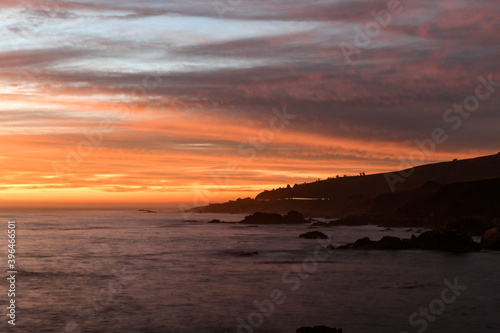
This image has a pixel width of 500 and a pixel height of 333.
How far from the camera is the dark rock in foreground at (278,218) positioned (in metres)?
157

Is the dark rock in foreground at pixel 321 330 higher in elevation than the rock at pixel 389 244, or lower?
lower

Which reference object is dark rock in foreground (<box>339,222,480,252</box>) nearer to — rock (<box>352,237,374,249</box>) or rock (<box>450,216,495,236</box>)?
Answer: rock (<box>352,237,374,249</box>)

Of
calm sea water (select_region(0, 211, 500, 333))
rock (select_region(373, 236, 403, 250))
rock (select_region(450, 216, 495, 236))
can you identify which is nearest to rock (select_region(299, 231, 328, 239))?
rock (select_region(450, 216, 495, 236))

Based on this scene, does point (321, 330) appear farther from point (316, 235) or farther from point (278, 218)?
point (278, 218)

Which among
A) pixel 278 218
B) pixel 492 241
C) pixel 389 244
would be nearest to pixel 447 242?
pixel 492 241

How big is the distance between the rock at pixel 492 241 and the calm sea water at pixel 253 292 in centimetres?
723

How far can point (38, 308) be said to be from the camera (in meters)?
30.1

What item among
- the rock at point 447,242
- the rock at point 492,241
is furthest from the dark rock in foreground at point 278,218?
the rock at point 492,241

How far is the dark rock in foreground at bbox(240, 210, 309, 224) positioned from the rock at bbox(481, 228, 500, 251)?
9578 centimetres

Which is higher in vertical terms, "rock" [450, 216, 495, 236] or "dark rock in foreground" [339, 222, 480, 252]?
"rock" [450, 216, 495, 236]

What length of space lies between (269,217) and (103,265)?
113m

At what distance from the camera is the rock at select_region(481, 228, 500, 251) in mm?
59656

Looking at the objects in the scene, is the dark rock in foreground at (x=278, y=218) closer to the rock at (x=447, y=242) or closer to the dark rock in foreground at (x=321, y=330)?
the rock at (x=447, y=242)

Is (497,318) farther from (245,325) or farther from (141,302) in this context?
(141,302)
